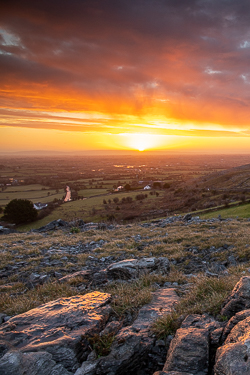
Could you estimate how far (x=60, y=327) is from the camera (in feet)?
13.7

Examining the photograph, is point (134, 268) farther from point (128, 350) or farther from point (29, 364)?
point (29, 364)

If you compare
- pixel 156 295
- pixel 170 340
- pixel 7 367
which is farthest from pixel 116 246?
pixel 7 367

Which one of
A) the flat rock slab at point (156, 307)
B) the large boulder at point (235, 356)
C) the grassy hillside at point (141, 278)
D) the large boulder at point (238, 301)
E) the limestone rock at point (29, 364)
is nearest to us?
the large boulder at point (235, 356)

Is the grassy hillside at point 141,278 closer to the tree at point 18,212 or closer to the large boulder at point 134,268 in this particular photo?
the large boulder at point 134,268

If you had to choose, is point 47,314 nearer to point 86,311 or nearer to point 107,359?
point 86,311

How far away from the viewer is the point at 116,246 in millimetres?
12711

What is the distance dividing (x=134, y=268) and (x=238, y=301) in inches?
165

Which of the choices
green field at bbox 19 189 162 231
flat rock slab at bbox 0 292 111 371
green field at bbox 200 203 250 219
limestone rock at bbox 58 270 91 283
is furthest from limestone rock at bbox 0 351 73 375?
green field at bbox 19 189 162 231

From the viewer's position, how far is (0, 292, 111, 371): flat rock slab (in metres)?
3.62

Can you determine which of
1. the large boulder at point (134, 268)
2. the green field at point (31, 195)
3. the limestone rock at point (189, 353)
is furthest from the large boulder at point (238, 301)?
the green field at point (31, 195)

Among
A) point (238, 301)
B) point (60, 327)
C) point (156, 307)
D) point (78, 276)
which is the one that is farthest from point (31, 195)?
point (238, 301)

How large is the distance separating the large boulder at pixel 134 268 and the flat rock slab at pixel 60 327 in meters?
2.36

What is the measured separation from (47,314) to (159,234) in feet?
38.4

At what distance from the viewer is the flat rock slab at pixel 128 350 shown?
3377 millimetres
